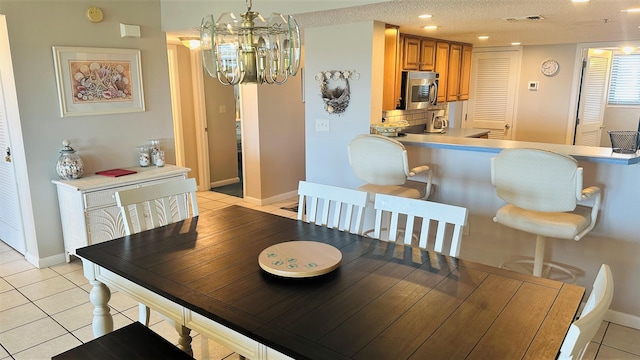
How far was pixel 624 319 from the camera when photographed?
285 centimetres

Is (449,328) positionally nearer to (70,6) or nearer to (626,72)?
(70,6)

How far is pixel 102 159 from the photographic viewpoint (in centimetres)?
408

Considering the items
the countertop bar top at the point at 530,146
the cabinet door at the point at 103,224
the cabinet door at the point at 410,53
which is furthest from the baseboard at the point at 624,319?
the cabinet door at the point at 103,224

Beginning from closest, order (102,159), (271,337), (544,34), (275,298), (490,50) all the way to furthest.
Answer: (271,337) → (275,298) → (102,159) → (544,34) → (490,50)

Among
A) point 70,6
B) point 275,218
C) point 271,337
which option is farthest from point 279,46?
point 70,6

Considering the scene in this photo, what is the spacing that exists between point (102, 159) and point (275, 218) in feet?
7.64

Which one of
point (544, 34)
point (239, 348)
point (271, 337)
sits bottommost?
point (239, 348)

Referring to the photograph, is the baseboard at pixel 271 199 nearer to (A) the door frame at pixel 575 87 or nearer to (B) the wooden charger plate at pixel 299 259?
(B) the wooden charger plate at pixel 299 259

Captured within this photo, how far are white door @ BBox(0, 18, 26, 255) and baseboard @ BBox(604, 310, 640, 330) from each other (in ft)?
15.5

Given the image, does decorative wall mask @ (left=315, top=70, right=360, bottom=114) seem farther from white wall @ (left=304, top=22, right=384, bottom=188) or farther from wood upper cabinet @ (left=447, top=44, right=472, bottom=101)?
wood upper cabinet @ (left=447, top=44, right=472, bottom=101)

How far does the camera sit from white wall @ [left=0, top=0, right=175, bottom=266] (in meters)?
3.52

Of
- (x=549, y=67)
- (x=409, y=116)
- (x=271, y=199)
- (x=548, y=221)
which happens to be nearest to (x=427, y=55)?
(x=409, y=116)

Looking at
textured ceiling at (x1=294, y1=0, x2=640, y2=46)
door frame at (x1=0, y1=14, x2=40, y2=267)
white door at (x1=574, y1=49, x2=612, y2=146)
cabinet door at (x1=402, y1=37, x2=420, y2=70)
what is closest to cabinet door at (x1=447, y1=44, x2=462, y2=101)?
textured ceiling at (x1=294, y1=0, x2=640, y2=46)

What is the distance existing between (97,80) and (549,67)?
5.70m
